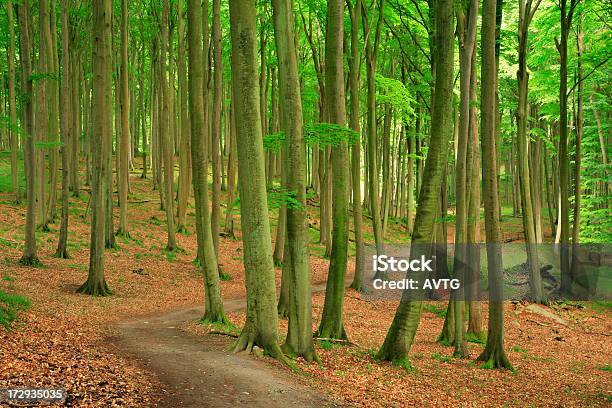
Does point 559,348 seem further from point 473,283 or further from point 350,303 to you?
point 350,303

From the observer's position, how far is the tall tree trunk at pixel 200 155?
1155 cm

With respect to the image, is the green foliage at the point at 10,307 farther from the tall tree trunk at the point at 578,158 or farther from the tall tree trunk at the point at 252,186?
the tall tree trunk at the point at 578,158

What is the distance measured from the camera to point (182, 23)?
22125 mm

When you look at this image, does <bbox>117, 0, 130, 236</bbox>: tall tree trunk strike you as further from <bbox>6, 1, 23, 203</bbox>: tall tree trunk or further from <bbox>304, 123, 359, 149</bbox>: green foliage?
<bbox>304, 123, 359, 149</bbox>: green foliage

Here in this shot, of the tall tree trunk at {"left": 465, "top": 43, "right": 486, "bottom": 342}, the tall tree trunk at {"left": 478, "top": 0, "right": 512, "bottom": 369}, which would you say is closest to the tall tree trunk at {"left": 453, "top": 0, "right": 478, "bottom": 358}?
the tall tree trunk at {"left": 465, "top": 43, "right": 486, "bottom": 342}

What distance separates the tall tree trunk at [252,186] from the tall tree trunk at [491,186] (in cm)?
550

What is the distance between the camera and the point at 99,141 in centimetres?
1479

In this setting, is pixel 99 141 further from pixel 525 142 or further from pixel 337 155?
pixel 525 142

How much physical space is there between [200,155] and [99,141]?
14.6 feet

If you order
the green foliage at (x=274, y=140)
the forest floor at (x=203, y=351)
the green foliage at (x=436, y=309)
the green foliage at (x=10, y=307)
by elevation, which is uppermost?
the green foliage at (x=274, y=140)

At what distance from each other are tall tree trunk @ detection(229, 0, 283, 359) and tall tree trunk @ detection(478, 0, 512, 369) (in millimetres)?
5496

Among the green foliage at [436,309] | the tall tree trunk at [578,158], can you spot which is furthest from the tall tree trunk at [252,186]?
the tall tree trunk at [578,158]

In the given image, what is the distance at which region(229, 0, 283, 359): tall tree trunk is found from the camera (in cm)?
856

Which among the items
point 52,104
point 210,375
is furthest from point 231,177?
point 210,375
